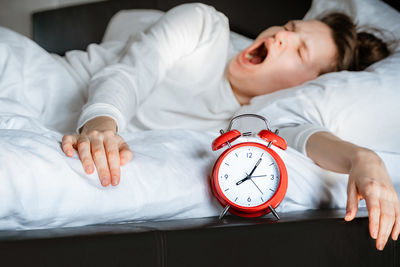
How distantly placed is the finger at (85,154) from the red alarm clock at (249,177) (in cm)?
22

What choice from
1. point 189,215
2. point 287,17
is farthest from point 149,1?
point 189,215

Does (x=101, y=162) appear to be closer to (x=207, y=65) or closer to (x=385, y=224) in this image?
(x=385, y=224)

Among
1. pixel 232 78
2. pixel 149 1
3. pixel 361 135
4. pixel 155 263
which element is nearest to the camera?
pixel 155 263

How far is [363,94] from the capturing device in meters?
1.18

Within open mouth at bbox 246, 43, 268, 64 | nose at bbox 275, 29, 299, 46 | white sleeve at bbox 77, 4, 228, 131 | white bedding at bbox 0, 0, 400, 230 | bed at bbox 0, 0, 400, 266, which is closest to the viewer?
bed at bbox 0, 0, 400, 266

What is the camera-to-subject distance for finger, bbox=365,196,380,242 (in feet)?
2.36

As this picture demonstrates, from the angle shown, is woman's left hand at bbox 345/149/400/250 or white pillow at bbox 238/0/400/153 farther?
white pillow at bbox 238/0/400/153

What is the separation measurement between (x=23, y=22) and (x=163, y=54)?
1438 millimetres

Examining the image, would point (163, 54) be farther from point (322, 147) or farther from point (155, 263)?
point (155, 263)

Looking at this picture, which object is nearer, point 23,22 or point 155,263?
point 155,263

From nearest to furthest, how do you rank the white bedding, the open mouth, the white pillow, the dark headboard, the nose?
the white bedding < the white pillow < the nose < the open mouth < the dark headboard

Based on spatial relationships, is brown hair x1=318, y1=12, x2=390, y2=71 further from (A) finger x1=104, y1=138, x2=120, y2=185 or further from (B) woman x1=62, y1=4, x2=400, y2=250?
(A) finger x1=104, y1=138, x2=120, y2=185

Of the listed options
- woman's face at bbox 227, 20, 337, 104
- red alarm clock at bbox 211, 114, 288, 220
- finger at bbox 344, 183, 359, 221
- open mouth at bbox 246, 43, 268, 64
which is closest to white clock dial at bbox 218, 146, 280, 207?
red alarm clock at bbox 211, 114, 288, 220

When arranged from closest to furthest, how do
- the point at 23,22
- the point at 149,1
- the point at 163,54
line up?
1. the point at 163,54
2. the point at 149,1
3. the point at 23,22
